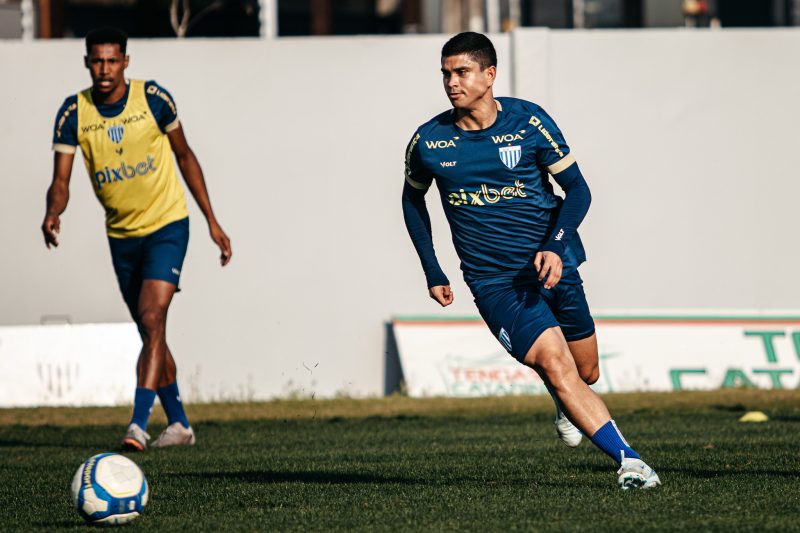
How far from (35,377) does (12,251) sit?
1380mm

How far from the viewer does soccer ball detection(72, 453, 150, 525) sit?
590 centimetres

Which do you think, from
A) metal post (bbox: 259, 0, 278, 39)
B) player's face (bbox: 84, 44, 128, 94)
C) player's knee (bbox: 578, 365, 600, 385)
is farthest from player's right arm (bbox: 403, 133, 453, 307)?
metal post (bbox: 259, 0, 278, 39)

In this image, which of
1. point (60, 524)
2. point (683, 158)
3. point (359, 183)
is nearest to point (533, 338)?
point (60, 524)

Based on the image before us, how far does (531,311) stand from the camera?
6.79m

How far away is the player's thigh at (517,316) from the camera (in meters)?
6.68

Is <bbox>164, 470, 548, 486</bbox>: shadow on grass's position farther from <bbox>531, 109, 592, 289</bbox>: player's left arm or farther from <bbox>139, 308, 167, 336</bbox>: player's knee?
<bbox>139, 308, 167, 336</bbox>: player's knee

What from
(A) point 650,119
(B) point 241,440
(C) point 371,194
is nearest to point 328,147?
(C) point 371,194

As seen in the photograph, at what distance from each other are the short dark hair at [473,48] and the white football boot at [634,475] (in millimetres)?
2021

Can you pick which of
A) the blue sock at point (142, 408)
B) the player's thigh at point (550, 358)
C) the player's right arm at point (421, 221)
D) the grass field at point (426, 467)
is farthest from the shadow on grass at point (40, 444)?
the player's thigh at point (550, 358)

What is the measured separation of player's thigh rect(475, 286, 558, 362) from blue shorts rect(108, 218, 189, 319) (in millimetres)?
2946

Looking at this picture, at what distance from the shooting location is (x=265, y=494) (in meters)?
6.85

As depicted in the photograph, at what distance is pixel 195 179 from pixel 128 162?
Result: 18.0 inches

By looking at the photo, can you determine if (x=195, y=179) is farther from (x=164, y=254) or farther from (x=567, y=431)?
(x=567, y=431)

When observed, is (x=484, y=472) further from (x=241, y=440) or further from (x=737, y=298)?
(x=737, y=298)
